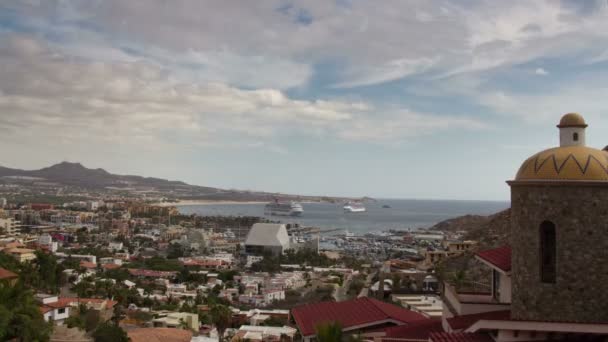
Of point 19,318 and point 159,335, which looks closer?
point 19,318

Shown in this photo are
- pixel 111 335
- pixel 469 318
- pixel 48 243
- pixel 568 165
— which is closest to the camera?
pixel 568 165

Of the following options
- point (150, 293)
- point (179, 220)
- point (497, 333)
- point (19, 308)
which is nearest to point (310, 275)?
point (150, 293)

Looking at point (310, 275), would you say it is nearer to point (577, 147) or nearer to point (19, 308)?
point (19, 308)

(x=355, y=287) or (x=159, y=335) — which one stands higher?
(x=159, y=335)

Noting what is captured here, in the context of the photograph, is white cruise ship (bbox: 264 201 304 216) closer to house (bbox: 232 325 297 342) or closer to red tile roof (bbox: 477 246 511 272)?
house (bbox: 232 325 297 342)

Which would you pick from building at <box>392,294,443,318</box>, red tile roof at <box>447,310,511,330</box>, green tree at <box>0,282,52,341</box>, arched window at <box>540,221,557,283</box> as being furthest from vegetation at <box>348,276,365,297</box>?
arched window at <box>540,221,557,283</box>

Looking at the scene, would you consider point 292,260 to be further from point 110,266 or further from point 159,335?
point 159,335

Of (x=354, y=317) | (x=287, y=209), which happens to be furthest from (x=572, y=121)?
(x=287, y=209)
